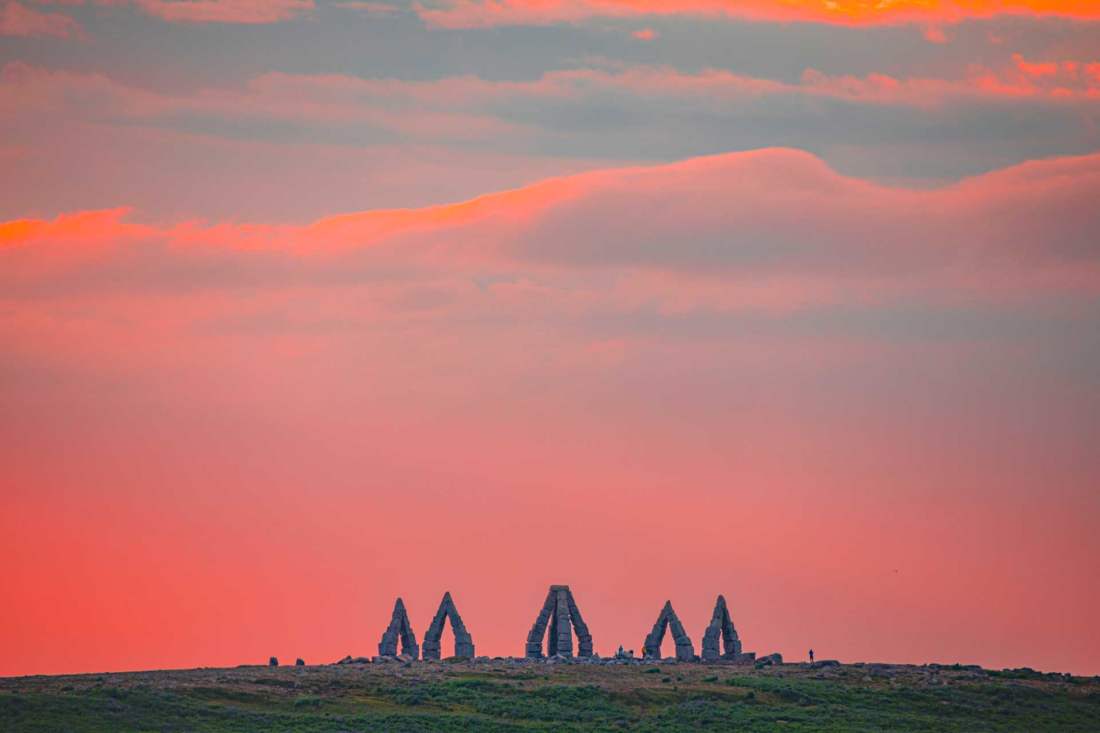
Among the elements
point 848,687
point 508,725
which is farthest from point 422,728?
point 848,687

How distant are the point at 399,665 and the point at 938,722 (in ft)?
104

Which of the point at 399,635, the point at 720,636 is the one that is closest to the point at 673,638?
the point at 720,636

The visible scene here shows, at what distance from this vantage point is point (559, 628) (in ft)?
440

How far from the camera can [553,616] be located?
443ft

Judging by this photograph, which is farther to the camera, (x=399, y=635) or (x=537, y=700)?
(x=399, y=635)

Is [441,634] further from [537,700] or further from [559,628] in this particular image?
[537,700]

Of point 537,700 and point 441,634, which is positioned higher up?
point 441,634

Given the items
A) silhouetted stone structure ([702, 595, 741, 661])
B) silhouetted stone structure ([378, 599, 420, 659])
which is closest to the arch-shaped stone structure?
silhouetted stone structure ([702, 595, 741, 661])

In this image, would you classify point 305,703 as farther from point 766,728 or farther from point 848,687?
point 848,687

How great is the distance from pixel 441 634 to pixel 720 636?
17.3 meters

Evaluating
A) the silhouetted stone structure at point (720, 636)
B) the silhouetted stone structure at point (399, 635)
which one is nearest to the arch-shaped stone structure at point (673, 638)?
the silhouetted stone structure at point (720, 636)

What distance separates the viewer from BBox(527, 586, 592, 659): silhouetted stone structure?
134000mm

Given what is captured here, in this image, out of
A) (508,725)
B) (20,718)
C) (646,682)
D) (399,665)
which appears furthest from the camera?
(399,665)

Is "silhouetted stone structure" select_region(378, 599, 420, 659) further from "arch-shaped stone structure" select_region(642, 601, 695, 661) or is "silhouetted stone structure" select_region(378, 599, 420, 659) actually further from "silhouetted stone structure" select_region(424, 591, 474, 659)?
"arch-shaped stone structure" select_region(642, 601, 695, 661)
